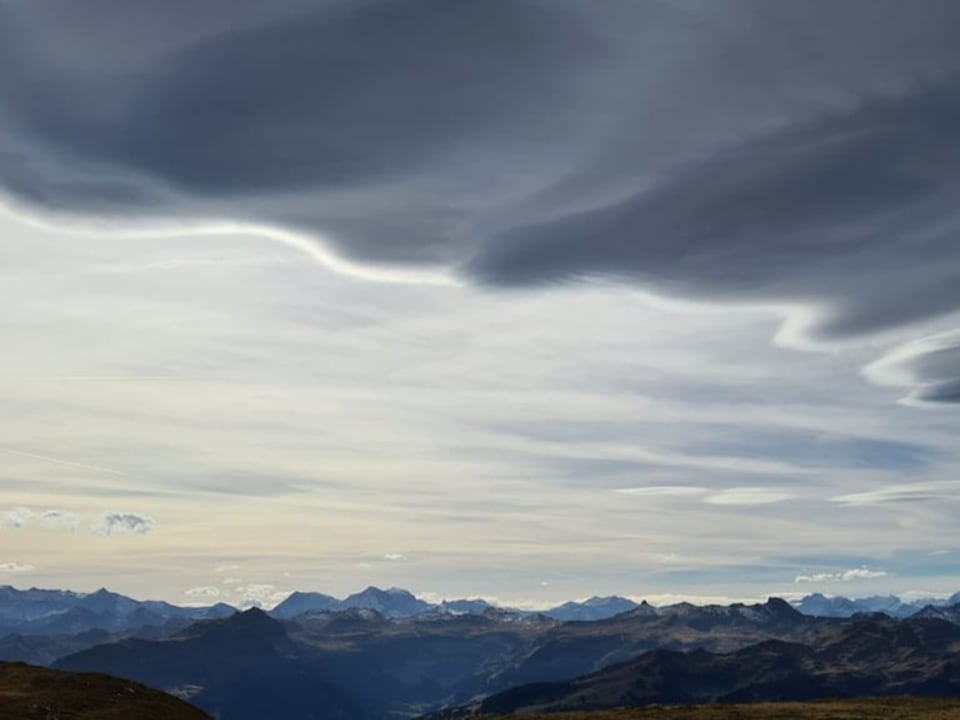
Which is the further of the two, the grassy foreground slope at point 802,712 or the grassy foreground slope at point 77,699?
the grassy foreground slope at point 802,712

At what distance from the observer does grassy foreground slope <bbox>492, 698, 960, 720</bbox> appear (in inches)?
4400

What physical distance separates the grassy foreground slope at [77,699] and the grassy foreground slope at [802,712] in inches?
1979

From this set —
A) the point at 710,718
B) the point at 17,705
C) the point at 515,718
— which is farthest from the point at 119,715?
the point at 710,718

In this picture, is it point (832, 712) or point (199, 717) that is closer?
point (199, 717)

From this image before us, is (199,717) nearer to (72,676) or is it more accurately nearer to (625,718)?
(72,676)

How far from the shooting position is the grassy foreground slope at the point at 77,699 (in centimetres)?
8419

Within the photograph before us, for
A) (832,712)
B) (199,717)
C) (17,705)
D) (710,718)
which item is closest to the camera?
(17,705)

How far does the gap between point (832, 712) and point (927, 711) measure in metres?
12.2

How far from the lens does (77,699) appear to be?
3533 inches

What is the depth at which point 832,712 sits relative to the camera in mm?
119312

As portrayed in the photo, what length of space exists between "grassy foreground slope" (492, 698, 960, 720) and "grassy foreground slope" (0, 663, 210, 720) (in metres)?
50.3

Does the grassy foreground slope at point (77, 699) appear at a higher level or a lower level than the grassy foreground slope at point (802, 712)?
higher

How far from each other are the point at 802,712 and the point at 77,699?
302 ft

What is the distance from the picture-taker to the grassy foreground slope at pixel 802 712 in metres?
112
